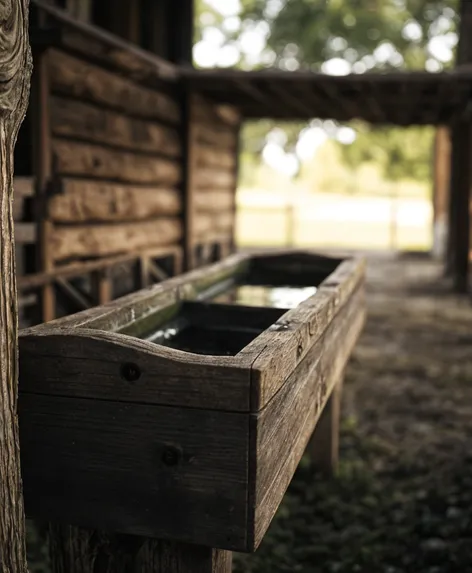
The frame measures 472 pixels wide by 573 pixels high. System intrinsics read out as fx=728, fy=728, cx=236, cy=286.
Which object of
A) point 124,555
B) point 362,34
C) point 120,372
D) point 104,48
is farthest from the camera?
point 362,34

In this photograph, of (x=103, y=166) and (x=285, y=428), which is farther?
(x=103, y=166)

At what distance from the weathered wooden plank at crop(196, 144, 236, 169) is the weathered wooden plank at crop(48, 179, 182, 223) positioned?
1.10 meters

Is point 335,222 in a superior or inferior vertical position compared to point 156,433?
superior

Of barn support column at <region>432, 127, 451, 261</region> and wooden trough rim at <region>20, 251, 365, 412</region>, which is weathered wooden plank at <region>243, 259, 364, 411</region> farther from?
barn support column at <region>432, 127, 451, 261</region>

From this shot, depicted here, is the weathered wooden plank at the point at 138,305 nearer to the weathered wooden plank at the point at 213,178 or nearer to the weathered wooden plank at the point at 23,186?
the weathered wooden plank at the point at 23,186

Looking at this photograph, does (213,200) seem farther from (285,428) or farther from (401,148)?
(401,148)

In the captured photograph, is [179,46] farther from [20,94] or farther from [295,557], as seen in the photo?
[20,94]

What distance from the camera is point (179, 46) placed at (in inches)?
339

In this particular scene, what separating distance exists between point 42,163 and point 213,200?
5138mm

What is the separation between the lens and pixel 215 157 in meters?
10.1

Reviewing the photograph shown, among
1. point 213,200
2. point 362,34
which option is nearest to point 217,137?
point 213,200

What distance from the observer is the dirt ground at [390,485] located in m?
3.53

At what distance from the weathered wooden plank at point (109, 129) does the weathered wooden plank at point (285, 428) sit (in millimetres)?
3222

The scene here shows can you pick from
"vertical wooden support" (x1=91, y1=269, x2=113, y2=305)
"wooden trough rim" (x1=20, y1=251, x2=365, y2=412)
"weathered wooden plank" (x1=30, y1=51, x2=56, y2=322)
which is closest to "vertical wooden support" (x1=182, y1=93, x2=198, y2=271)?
"vertical wooden support" (x1=91, y1=269, x2=113, y2=305)
